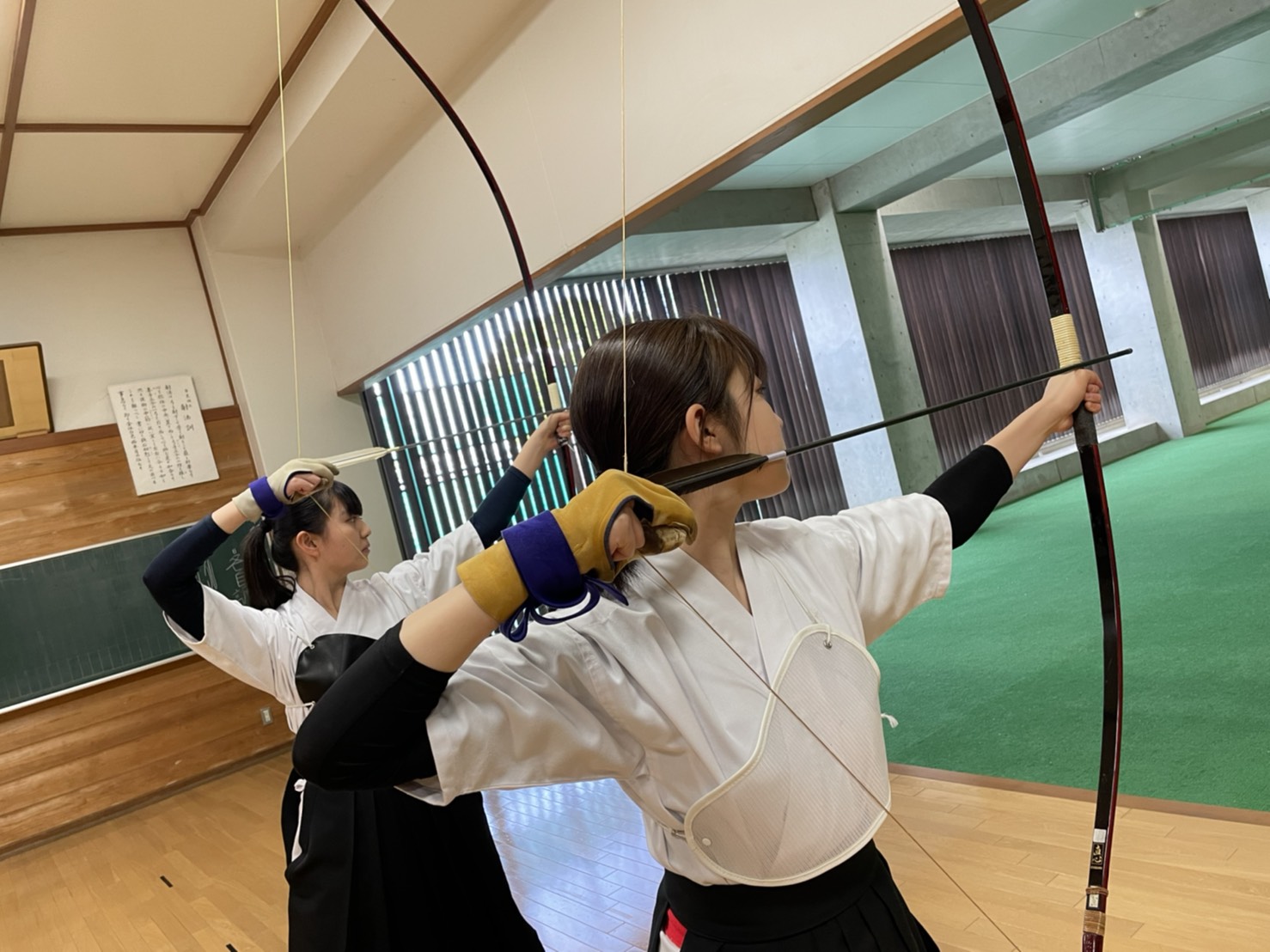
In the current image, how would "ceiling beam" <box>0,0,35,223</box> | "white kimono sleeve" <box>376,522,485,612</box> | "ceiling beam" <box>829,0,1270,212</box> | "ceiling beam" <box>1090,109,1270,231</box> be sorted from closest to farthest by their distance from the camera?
"white kimono sleeve" <box>376,522,485,612</box> < "ceiling beam" <box>0,0,35,223</box> < "ceiling beam" <box>1090,109,1270,231</box> < "ceiling beam" <box>829,0,1270,212</box>

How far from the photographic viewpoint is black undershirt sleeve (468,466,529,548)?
6.84 feet

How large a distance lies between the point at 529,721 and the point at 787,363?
6.01m

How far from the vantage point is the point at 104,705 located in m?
5.03

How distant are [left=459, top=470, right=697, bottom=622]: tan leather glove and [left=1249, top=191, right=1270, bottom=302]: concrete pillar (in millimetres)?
11756

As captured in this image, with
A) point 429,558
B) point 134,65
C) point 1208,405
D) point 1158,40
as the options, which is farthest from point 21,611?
point 1208,405

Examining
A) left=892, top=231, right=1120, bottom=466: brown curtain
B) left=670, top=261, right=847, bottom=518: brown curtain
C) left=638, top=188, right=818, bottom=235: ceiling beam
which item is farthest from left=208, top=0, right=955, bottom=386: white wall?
left=892, top=231, right=1120, bottom=466: brown curtain

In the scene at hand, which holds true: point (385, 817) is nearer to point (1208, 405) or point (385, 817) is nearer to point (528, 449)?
point (528, 449)

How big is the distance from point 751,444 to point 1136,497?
502 centimetres

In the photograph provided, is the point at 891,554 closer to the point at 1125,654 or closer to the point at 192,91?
the point at 1125,654

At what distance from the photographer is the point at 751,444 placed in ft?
3.21

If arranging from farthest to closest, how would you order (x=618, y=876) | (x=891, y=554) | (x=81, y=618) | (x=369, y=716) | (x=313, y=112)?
(x=81, y=618), (x=313, y=112), (x=618, y=876), (x=891, y=554), (x=369, y=716)

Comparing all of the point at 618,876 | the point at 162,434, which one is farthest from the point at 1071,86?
the point at 162,434

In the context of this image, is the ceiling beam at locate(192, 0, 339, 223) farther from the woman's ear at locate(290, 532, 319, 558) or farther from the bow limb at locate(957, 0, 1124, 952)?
the bow limb at locate(957, 0, 1124, 952)

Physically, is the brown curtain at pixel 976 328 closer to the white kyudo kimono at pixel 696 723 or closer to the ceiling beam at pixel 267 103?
the ceiling beam at pixel 267 103
